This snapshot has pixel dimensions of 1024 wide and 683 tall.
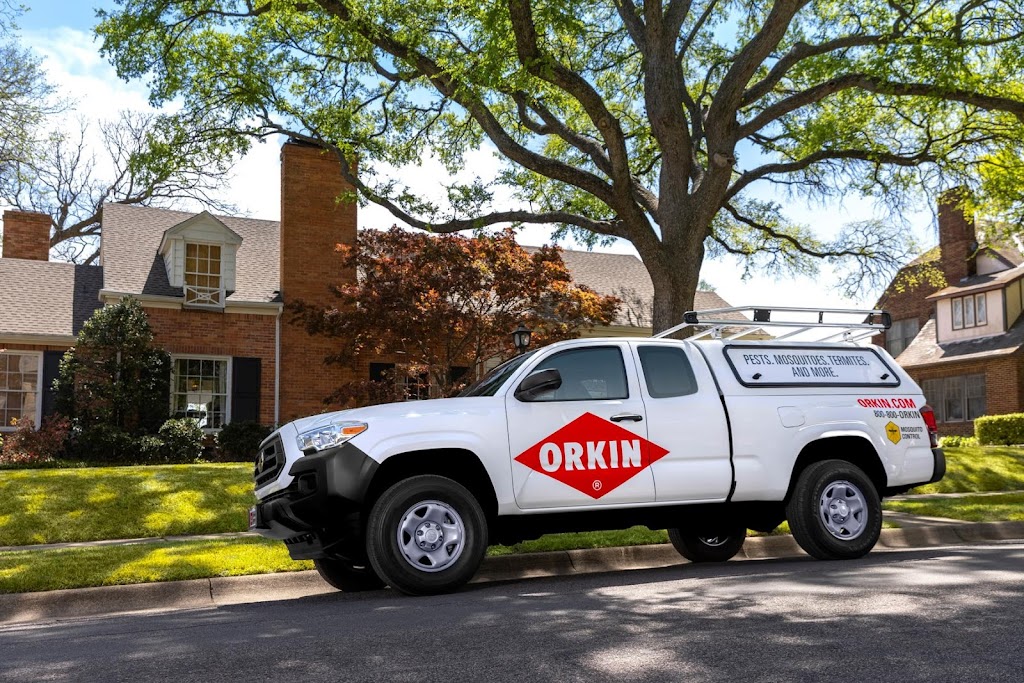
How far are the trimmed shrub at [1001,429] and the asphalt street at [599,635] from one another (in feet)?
82.3

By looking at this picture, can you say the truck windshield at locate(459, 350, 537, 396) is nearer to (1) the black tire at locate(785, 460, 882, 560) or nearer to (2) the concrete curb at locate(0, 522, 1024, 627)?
(2) the concrete curb at locate(0, 522, 1024, 627)

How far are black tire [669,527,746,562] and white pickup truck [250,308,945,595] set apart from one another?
0.07 feet

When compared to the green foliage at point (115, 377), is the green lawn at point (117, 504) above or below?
below

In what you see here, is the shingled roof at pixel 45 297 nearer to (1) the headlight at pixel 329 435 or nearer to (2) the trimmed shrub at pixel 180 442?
(2) the trimmed shrub at pixel 180 442

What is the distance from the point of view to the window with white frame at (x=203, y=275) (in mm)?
23078

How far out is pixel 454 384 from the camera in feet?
68.3

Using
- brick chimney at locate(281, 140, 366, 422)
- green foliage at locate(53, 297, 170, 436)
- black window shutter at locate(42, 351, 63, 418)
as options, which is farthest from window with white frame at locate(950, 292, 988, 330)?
black window shutter at locate(42, 351, 63, 418)

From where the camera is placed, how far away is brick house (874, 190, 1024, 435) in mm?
33250

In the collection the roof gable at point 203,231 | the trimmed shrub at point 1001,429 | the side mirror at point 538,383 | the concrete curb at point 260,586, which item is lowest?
the concrete curb at point 260,586

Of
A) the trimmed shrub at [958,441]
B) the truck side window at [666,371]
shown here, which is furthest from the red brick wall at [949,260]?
the truck side window at [666,371]

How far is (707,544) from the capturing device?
A: 926cm

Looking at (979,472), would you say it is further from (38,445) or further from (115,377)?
(38,445)

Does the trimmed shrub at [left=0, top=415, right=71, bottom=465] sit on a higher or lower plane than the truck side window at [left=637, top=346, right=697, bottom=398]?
lower

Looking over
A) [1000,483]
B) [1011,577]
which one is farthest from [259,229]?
[1011,577]
